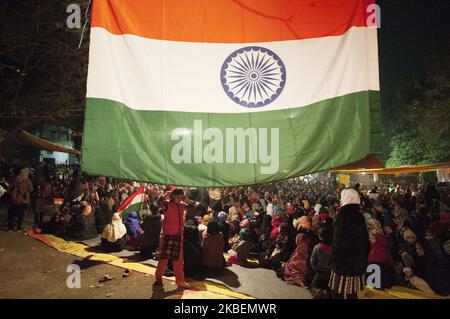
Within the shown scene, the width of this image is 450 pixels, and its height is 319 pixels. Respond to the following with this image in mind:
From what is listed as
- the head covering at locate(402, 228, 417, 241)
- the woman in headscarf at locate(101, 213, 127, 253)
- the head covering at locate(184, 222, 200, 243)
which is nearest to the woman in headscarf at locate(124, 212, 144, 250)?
the woman in headscarf at locate(101, 213, 127, 253)

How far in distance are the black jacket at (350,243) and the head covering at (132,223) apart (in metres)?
6.10

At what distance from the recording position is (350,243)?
4.12 meters

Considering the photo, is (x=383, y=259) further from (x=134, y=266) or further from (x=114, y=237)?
(x=114, y=237)

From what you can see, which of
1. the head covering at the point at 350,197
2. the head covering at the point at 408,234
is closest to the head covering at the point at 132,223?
the head covering at the point at 350,197

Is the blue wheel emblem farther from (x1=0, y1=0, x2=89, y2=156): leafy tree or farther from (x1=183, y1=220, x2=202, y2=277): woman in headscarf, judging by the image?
(x1=0, y1=0, x2=89, y2=156): leafy tree

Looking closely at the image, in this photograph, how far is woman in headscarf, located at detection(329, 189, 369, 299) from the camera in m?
4.11

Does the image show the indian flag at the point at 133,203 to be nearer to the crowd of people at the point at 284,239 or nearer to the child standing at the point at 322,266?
the crowd of people at the point at 284,239

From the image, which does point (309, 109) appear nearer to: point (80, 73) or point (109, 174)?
point (109, 174)

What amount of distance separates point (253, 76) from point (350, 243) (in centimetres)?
307

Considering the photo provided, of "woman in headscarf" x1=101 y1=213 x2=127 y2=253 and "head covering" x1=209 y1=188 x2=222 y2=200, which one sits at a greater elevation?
"head covering" x1=209 y1=188 x2=222 y2=200

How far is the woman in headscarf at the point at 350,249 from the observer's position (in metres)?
4.11

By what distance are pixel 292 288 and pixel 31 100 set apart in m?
12.2

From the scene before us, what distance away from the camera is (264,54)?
2.04 m
